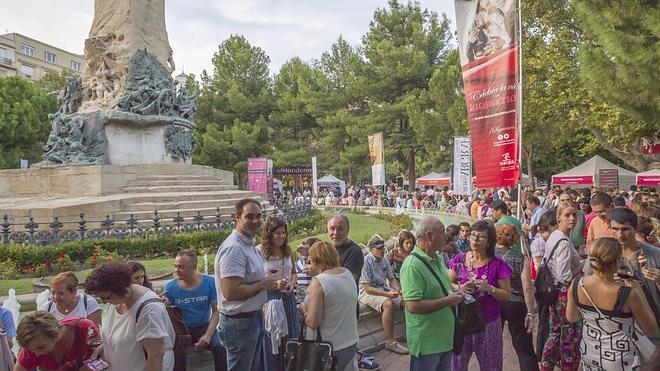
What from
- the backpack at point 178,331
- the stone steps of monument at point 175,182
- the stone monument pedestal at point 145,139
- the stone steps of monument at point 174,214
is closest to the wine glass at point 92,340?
the backpack at point 178,331

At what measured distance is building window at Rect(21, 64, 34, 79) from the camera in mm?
63237

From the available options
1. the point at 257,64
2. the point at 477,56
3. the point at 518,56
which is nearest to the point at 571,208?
the point at 518,56

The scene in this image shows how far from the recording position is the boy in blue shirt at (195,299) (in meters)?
4.01

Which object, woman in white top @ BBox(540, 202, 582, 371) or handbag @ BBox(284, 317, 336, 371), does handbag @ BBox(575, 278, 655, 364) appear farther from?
handbag @ BBox(284, 317, 336, 371)

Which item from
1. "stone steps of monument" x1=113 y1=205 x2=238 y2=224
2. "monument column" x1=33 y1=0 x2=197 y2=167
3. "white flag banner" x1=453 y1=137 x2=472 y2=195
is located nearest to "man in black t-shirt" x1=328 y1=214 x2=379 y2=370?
"white flag banner" x1=453 y1=137 x2=472 y2=195

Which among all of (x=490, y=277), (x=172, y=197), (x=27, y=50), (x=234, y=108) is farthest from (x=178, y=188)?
(x=27, y=50)

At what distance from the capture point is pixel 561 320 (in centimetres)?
437

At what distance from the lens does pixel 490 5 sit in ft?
22.2

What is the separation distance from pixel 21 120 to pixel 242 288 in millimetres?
38081

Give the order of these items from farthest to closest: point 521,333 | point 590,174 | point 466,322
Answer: point 590,174
point 521,333
point 466,322

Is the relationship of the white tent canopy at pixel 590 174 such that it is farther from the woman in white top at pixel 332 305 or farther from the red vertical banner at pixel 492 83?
the woman in white top at pixel 332 305

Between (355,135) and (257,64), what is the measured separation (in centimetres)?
1257

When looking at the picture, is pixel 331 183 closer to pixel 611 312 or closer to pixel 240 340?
pixel 240 340

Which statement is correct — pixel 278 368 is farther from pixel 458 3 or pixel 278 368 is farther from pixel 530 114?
pixel 530 114
